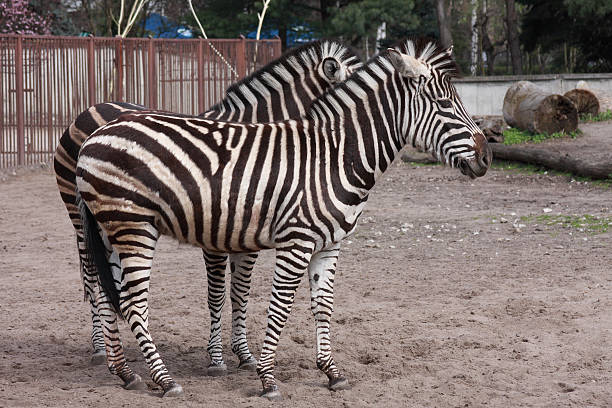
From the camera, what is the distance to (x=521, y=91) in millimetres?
17812

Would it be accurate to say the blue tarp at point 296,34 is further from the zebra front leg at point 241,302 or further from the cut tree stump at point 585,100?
the zebra front leg at point 241,302

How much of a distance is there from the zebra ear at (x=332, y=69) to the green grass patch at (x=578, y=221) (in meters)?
4.52

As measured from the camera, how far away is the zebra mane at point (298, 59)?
5.57m

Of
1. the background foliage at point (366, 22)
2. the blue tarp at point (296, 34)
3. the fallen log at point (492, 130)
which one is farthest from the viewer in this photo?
the blue tarp at point (296, 34)

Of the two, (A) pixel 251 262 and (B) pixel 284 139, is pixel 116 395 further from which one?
(B) pixel 284 139

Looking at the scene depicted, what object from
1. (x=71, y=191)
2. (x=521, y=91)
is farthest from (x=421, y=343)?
(x=521, y=91)

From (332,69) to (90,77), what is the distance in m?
11.1

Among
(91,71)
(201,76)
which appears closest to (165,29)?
(201,76)

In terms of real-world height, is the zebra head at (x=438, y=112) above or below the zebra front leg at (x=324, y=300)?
above

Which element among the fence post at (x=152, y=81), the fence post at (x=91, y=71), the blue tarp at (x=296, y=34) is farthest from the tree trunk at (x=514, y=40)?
the fence post at (x=91, y=71)

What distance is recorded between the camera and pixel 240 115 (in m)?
5.58

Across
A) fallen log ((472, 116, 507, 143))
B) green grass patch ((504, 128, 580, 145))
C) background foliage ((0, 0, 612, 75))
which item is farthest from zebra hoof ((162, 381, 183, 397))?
background foliage ((0, 0, 612, 75))

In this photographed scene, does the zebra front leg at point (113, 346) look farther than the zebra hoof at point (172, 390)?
Yes

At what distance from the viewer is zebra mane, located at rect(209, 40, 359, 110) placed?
5574mm
